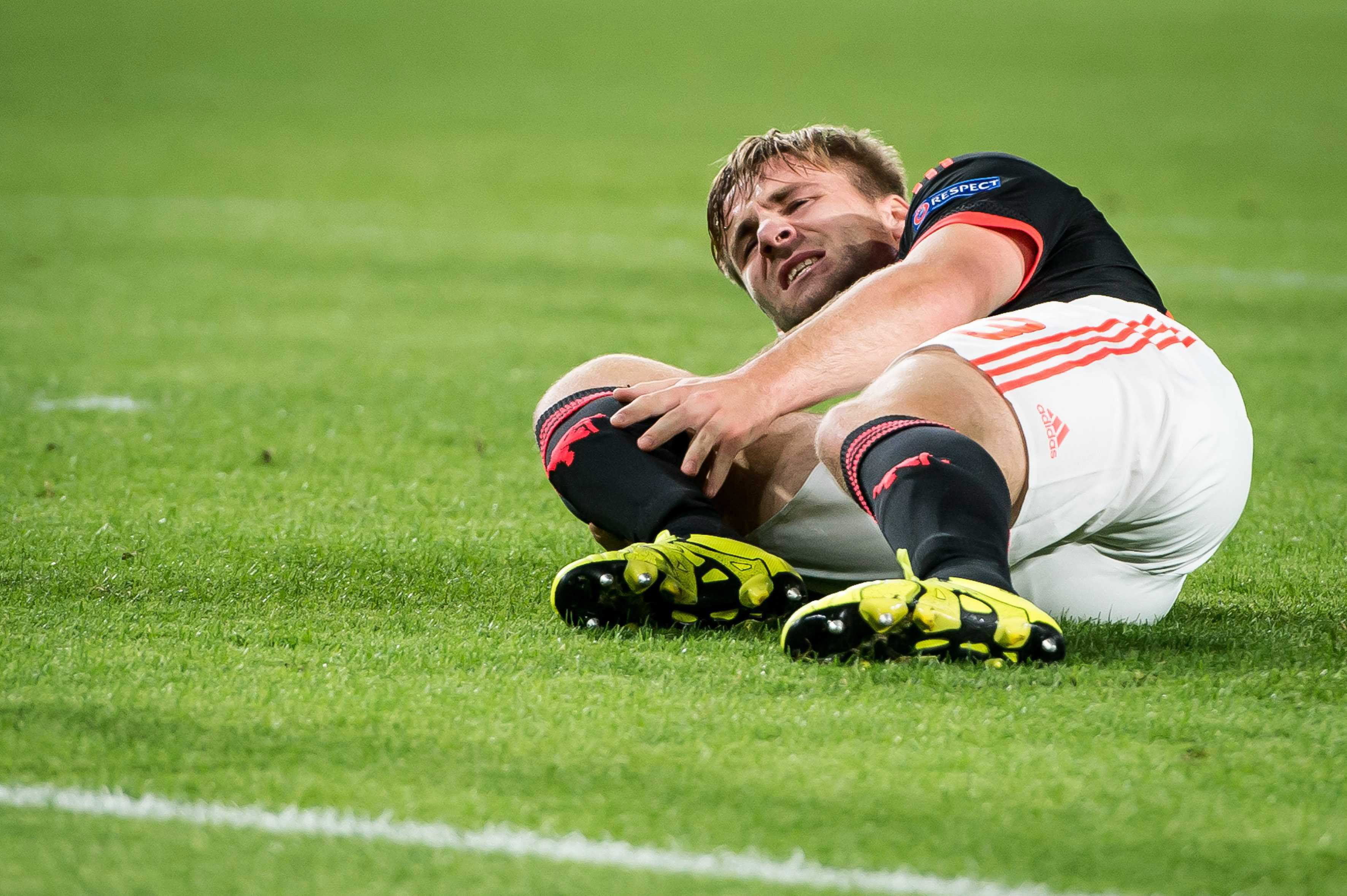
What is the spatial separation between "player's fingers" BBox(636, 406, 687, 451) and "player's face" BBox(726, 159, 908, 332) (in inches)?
24.4

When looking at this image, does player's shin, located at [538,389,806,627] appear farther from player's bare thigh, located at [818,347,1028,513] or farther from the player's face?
the player's face

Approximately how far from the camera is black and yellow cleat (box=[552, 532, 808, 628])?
2410 millimetres

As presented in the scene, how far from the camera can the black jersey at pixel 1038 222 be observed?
258 cm

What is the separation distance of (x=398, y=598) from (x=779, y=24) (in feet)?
71.5

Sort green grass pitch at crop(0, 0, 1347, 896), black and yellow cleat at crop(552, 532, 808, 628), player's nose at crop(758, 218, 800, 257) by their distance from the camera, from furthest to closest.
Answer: player's nose at crop(758, 218, 800, 257) < black and yellow cleat at crop(552, 532, 808, 628) < green grass pitch at crop(0, 0, 1347, 896)

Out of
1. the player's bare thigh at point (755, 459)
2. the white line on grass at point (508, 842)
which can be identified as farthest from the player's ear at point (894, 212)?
the white line on grass at point (508, 842)

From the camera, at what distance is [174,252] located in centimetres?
902

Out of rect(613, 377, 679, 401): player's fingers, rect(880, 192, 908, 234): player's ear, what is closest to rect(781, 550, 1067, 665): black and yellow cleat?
rect(613, 377, 679, 401): player's fingers

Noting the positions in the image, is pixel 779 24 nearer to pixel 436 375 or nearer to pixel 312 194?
pixel 312 194

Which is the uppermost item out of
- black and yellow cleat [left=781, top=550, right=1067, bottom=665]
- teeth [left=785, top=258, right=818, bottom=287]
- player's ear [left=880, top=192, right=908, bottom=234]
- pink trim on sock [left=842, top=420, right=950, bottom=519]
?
player's ear [left=880, top=192, right=908, bottom=234]

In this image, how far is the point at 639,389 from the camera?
2.71 m

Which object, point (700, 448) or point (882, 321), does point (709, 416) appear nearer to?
point (700, 448)

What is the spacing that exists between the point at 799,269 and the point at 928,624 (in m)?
1.16

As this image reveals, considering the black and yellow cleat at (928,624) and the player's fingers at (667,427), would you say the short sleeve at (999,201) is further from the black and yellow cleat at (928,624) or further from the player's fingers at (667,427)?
the black and yellow cleat at (928,624)
